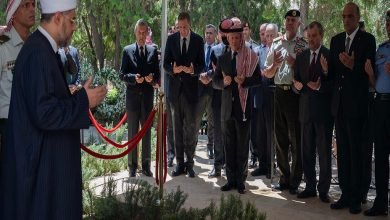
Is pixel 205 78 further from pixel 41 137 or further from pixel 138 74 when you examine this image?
pixel 41 137

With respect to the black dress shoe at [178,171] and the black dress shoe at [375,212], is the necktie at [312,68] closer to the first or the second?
the black dress shoe at [375,212]

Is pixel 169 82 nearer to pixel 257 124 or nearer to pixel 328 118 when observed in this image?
pixel 257 124

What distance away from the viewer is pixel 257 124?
25.4ft

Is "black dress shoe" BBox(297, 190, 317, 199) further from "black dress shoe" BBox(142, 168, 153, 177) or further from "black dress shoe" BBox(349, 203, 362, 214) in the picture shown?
"black dress shoe" BBox(142, 168, 153, 177)

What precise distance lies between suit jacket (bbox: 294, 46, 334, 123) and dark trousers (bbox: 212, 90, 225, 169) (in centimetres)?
179

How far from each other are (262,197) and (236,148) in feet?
2.24

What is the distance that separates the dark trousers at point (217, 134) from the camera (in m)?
7.69

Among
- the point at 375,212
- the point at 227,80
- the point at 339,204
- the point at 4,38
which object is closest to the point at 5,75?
the point at 4,38

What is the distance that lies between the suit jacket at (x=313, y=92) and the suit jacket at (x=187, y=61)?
161 cm

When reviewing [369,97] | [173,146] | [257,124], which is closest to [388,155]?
[369,97]

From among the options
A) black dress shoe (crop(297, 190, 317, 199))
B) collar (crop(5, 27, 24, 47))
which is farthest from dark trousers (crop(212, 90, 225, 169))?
collar (crop(5, 27, 24, 47))

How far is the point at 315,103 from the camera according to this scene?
606 cm

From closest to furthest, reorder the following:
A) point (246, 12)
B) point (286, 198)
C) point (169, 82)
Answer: point (286, 198), point (169, 82), point (246, 12)

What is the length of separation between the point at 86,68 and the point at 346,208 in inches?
352
